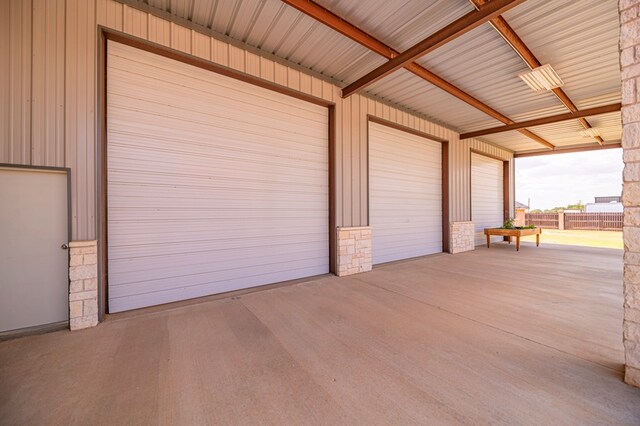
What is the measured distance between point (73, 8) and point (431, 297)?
232 inches

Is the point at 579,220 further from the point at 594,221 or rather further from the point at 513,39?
the point at 513,39

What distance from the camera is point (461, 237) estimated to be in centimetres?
796

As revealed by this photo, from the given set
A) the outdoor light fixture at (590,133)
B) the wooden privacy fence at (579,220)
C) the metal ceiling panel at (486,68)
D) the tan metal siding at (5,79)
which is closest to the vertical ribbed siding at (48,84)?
the tan metal siding at (5,79)

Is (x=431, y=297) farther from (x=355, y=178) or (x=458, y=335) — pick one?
(x=355, y=178)

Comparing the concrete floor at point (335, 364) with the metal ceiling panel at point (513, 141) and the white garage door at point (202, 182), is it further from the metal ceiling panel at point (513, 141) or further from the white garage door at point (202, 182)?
the metal ceiling panel at point (513, 141)

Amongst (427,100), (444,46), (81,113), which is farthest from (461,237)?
(81,113)

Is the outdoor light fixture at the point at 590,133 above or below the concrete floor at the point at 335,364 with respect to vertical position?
above

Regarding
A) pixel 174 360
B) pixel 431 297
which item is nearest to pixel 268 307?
pixel 174 360

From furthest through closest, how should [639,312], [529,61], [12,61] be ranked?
[529,61] → [12,61] → [639,312]

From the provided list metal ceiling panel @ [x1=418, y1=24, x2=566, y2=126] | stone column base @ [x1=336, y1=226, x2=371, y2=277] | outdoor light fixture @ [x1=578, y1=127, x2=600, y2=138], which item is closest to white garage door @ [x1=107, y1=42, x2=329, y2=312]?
stone column base @ [x1=336, y1=226, x2=371, y2=277]

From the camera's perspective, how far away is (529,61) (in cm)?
414

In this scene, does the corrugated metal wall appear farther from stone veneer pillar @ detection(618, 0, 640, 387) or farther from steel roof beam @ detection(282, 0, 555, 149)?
stone veneer pillar @ detection(618, 0, 640, 387)

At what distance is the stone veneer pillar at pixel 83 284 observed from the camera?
2713 millimetres

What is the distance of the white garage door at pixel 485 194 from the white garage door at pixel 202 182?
716 cm
